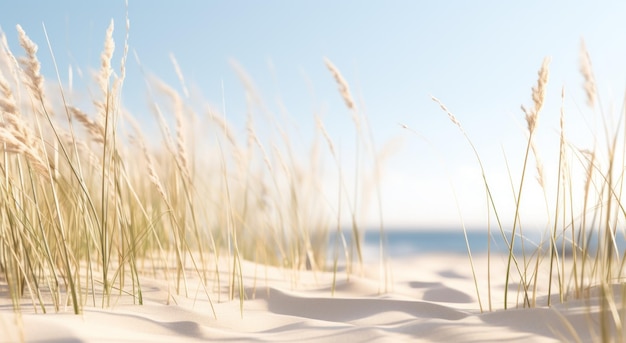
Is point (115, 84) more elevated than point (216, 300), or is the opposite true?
point (115, 84)

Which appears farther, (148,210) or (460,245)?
(460,245)

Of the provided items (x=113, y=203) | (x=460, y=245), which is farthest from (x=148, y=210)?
(x=460, y=245)

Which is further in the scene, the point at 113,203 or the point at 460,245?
the point at 460,245

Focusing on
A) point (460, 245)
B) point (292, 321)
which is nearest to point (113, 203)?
point (292, 321)

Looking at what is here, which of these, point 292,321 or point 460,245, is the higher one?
point 292,321

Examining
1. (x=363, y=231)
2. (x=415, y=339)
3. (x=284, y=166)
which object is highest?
(x=284, y=166)

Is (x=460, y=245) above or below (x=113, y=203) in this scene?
below

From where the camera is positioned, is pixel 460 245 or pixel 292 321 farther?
pixel 460 245

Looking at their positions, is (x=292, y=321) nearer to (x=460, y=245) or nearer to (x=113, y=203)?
(x=113, y=203)

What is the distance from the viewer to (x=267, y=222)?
313 cm

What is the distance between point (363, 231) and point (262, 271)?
553mm

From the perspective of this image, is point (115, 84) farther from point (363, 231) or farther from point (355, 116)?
point (363, 231)

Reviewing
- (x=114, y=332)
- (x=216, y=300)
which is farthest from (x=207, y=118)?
(x=114, y=332)

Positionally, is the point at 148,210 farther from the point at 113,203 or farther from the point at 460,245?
the point at 460,245
